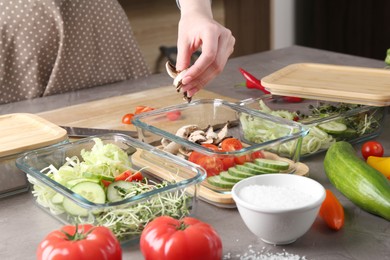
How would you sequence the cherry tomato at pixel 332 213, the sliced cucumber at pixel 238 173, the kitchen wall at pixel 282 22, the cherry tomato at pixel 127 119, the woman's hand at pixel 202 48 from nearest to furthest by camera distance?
the cherry tomato at pixel 332 213 → the sliced cucumber at pixel 238 173 → the woman's hand at pixel 202 48 → the cherry tomato at pixel 127 119 → the kitchen wall at pixel 282 22

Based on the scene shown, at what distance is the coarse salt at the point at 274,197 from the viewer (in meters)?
1.29

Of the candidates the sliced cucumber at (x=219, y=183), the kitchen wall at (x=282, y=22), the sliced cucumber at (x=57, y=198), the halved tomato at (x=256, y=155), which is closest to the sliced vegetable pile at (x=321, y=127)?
the halved tomato at (x=256, y=155)

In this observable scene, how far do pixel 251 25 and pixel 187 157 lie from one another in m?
3.16

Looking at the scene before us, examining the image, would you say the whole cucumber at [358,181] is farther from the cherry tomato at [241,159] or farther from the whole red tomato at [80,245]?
the whole red tomato at [80,245]

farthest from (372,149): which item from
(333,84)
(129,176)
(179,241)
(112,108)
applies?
(112,108)

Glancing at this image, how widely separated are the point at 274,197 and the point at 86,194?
0.37 metres

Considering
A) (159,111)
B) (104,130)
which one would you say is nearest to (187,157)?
(159,111)

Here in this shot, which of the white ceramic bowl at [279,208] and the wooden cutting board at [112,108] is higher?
the white ceramic bowl at [279,208]

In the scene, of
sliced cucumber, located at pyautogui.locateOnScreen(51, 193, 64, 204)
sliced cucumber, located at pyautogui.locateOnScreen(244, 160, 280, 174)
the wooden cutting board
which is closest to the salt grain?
sliced cucumber, located at pyautogui.locateOnScreen(244, 160, 280, 174)

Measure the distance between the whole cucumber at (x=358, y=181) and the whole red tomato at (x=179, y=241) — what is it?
380 mm

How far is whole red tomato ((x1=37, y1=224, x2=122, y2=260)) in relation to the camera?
1133mm

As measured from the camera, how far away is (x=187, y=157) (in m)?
1.65

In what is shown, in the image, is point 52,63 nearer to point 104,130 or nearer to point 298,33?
point 104,130

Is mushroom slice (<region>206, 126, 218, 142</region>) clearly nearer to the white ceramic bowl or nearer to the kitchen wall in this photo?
the white ceramic bowl
